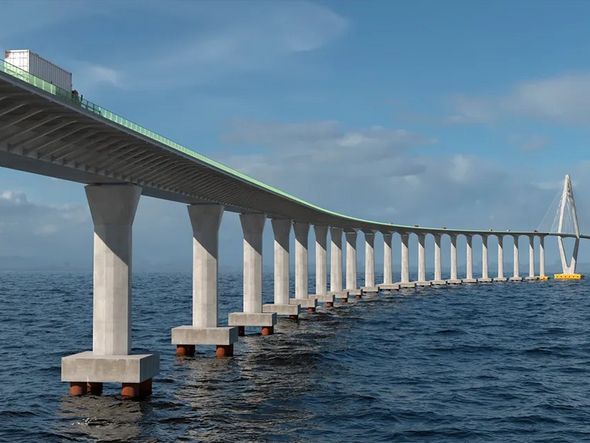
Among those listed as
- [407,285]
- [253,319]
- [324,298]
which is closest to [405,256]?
[407,285]

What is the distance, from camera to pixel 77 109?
2656 cm

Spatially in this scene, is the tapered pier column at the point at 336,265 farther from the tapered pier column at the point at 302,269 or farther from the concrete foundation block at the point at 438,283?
the concrete foundation block at the point at 438,283

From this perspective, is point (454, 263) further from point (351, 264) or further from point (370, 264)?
point (351, 264)

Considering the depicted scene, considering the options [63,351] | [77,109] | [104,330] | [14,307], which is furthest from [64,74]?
[14,307]

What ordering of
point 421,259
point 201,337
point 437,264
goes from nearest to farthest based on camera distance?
point 201,337
point 421,259
point 437,264

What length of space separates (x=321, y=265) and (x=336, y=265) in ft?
35.3

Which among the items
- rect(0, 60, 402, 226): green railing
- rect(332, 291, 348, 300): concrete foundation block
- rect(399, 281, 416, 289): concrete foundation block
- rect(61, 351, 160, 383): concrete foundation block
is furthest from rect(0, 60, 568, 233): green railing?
rect(399, 281, 416, 289): concrete foundation block

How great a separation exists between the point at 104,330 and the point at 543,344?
37656 mm

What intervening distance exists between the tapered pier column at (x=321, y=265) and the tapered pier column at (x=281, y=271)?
18.1 metres

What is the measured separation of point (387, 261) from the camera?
152 meters

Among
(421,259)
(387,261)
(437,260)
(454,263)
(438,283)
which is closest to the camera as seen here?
(387,261)

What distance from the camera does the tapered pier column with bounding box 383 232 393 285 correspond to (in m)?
149

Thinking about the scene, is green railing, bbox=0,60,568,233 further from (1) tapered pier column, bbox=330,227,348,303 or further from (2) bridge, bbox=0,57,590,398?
(1) tapered pier column, bbox=330,227,348,303

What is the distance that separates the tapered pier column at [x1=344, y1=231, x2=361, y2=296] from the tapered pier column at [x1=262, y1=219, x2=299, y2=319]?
1645 inches
